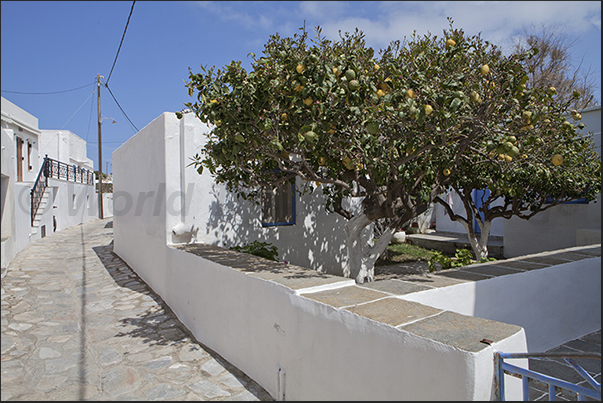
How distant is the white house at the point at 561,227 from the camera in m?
10.0

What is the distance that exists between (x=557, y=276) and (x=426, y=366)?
396 cm

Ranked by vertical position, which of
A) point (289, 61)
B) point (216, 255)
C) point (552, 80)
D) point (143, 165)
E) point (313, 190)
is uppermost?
point (552, 80)

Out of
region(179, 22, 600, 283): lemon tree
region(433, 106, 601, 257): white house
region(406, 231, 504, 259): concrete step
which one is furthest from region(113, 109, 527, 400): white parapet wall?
region(406, 231, 504, 259): concrete step

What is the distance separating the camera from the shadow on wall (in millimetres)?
7383

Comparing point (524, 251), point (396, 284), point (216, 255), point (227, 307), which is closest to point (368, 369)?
point (396, 284)

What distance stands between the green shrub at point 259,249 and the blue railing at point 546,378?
500cm

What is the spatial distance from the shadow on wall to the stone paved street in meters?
1.67

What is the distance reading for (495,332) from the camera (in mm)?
2482

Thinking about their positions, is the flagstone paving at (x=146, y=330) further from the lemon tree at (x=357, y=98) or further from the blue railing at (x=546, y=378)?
the lemon tree at (x=357, y=98)

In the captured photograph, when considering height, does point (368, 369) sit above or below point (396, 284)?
below

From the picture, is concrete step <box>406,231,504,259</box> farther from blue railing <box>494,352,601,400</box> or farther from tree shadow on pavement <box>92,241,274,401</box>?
blue railing <box>494,352,601,400</box>

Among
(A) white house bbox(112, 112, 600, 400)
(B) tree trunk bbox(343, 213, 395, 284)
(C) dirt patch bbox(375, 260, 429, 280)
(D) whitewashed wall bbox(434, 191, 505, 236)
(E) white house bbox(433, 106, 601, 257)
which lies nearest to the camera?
(A) white house bbox(112, 112, 600, 400)

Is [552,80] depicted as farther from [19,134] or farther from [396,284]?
[19,134]

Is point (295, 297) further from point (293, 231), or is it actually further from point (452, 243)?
point (452, 243)
